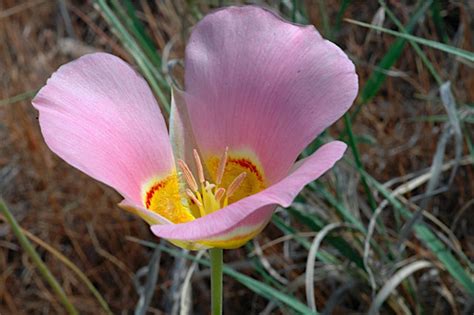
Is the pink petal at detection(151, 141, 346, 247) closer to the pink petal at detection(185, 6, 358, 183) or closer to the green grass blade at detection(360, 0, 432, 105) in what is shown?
the pink petal at detection(185, 6, 358, 183)

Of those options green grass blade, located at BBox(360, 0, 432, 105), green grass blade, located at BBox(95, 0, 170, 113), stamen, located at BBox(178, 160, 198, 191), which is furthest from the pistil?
green grass blade, located at BBox(360, 0, 432, 105)

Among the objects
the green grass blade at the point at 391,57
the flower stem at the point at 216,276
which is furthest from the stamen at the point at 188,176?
the green grass blade at the point at 391,57

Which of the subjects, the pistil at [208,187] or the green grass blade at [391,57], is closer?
the pistil at [208,187]

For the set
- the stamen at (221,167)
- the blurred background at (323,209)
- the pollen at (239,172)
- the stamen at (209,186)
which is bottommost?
the blurred background at (323,209)

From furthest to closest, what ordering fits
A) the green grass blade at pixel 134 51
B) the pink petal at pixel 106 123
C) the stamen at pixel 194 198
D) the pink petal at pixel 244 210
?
the green grass blade at pixel 134 51 → the stamen at pixel 194 198 → the pink petal at pixel 106 123 → the pink petal at pixel 244 210

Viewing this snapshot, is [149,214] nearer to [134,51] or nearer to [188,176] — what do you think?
[188,176]

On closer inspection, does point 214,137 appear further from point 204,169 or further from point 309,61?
point 309,61

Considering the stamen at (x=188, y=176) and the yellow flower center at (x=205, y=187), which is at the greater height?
the stamen at (x=188, y=176)

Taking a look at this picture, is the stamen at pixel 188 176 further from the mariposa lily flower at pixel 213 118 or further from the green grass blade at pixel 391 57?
the green grass blade at pixel 391 57
